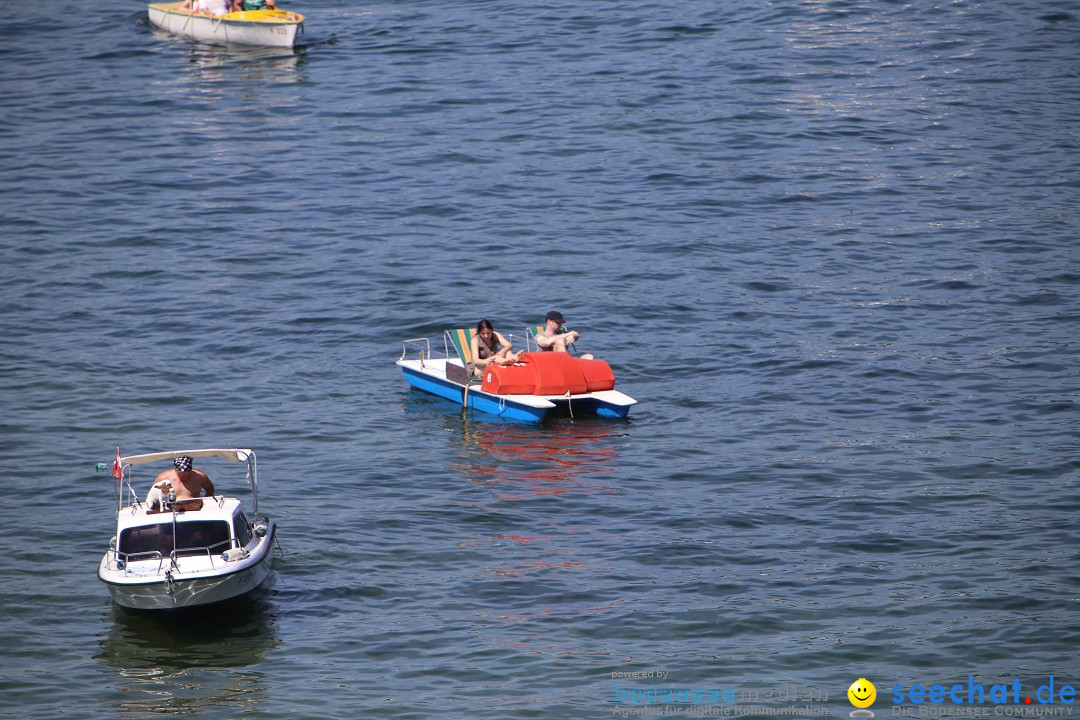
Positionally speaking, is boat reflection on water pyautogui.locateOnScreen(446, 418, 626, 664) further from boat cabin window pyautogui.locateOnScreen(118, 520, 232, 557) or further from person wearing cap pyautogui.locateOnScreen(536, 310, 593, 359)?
boat cabin window pyautogui.locateOnScreen(118, 520, 232, 557)

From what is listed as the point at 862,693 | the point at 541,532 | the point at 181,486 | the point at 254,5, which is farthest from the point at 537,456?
the point at 254,5

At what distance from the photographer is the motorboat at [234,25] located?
4022 centimetres

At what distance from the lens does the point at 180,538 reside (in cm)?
1466

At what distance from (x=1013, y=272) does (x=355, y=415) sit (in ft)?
47.6

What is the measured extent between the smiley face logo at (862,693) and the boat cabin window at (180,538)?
7031 mm

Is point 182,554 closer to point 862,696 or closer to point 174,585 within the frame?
point 174,585

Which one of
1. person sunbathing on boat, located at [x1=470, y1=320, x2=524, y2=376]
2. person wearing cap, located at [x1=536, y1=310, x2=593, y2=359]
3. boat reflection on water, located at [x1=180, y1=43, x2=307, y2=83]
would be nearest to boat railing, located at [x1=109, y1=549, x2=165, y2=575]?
person sunbathing on boat, located at [x1=470, y1=320, x2=524, y2=376]

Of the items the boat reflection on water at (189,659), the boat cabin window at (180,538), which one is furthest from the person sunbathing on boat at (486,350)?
the boat cabin window at (180,538)

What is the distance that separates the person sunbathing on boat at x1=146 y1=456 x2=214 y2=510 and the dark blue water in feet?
4.56

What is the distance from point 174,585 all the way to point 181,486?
1743 mm

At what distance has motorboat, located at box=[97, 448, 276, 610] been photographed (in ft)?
46.5

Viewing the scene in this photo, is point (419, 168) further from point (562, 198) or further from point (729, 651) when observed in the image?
point (729, 651)

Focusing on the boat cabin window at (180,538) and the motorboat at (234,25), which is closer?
the boat cabin window at (180,538)

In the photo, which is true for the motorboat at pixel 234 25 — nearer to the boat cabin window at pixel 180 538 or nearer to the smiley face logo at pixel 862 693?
the boat cabin window at pixel 180 538
